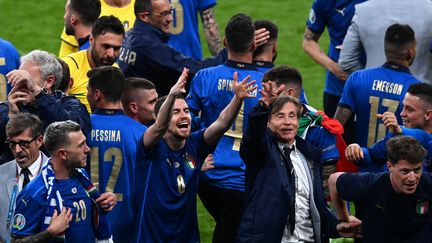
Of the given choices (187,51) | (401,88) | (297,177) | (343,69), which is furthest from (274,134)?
(187,51)

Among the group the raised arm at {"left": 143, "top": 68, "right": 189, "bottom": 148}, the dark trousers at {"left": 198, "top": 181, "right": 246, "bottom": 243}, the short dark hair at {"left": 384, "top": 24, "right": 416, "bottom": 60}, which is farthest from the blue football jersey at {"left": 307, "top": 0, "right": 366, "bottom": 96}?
the raised arm at {"left": 143, "top": 68, "right": 189, "bottom": 148}

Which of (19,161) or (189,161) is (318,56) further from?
(19,161)

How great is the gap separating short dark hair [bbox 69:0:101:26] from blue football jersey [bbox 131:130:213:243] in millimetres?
2083

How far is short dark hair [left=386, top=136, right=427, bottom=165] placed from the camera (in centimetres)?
741

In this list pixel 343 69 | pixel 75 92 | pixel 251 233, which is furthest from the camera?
pixel 343 69

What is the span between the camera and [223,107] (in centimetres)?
861

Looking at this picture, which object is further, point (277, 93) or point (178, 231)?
point (178, 231)

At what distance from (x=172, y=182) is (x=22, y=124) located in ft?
3.51

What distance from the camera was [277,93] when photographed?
7.40 m

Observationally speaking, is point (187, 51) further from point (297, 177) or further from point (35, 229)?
point (35, 229)

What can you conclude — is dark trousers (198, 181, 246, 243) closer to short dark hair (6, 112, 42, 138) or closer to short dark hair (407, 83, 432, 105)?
short dark hair (407, 83, 432, 105)

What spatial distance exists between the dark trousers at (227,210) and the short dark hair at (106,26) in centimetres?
134

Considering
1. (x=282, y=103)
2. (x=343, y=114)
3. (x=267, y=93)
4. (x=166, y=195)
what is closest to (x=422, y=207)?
(x=282, y=103)

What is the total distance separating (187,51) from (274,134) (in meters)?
3.31
